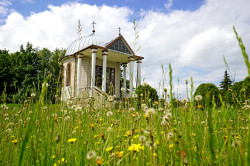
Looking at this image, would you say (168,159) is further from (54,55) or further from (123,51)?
(54,55)

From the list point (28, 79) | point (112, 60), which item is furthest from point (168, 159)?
point (28, 79)

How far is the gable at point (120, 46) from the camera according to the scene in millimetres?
14533

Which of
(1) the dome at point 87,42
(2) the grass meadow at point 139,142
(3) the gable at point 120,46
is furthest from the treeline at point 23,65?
(2) the grass meadow at point 139,142

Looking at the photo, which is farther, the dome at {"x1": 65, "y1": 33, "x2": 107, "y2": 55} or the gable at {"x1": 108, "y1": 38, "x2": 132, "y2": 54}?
the dome at {"x1": 65, "y1": 33, "x2": 107, "y2": 55}

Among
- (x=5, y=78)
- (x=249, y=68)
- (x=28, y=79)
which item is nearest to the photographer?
Result: (x=249, y=68)

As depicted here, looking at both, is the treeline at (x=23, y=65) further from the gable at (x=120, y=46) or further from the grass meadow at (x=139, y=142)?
the grass meadow at (x=139, y=142)

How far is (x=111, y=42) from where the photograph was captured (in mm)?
14344

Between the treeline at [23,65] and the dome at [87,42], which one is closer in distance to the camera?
the dome at [87,42]

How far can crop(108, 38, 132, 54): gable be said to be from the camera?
1453cm

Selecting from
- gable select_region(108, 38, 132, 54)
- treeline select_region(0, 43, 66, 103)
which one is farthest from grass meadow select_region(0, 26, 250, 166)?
treeline select_region(0, 43, 66, 103)

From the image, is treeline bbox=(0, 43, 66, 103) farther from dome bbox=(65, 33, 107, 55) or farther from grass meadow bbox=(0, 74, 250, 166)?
grass meadow bbox=(0, 74, 250, 166)

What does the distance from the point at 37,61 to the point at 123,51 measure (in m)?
22.4

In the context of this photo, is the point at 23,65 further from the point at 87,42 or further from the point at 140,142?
the point at 140,142

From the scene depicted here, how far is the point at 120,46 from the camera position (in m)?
15.1
